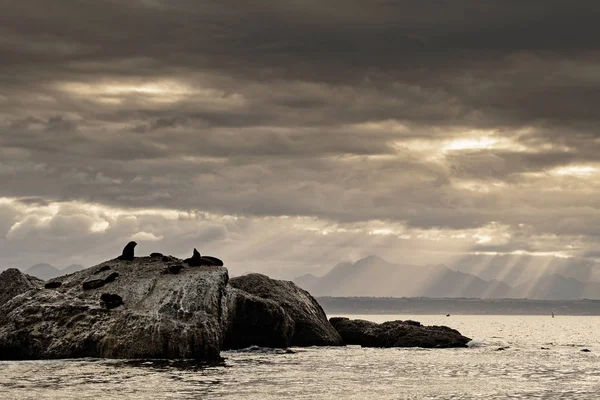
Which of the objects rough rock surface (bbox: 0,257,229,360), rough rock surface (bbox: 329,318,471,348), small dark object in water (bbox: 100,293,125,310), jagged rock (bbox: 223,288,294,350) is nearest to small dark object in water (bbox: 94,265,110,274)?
rough rock surface (bbox: 0,257,229,360)

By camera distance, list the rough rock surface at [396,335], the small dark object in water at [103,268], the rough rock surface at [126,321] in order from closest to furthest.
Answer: the rough rock surface at [126,321]
the small dark object in water at [103,268]
the rough rock surface at [396,335]

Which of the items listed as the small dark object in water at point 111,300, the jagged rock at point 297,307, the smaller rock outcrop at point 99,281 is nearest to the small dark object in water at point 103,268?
the smaller rock outcrop at point 99,281

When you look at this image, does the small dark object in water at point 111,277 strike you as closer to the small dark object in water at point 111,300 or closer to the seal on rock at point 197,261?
the small dark object in water at point 111,300

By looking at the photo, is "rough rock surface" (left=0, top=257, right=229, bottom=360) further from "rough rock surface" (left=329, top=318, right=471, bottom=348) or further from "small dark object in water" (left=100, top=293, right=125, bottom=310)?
"rough rock surface" (left=329, top=318, right=471, bottom=348)

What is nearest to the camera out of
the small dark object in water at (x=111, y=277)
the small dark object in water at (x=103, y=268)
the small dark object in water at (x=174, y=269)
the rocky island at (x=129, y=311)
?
the rocky island at (x=129, y=311)

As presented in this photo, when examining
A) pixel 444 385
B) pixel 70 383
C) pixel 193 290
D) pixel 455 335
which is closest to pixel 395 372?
pixel 444 385

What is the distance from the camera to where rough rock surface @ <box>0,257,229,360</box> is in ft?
163

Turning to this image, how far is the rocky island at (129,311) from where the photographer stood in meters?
49.8

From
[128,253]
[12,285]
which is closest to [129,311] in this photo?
[128,253]

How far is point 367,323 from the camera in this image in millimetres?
78188

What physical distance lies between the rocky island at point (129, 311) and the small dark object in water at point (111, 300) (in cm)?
6

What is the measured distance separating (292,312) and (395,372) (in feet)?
66.3

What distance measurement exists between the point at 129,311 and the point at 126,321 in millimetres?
660

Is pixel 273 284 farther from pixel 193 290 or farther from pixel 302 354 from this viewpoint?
pixel 193 290
